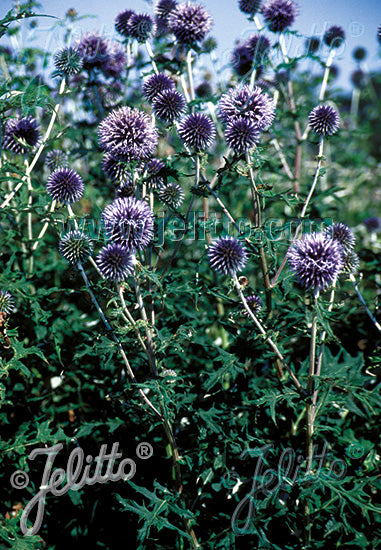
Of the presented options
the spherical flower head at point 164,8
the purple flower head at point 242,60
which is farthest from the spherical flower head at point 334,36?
the spherical flower head at point 164,8

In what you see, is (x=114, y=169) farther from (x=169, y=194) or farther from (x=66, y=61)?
(x=66, y=61)

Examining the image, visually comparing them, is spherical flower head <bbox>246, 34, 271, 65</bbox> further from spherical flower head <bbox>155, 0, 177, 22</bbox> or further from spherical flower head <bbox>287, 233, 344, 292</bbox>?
spherical flower head <bbox>287, 233, 344, 292</bbox>

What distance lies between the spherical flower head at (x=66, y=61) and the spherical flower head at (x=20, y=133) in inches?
17.8

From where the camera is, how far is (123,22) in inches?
129

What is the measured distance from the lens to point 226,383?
3.20 metres

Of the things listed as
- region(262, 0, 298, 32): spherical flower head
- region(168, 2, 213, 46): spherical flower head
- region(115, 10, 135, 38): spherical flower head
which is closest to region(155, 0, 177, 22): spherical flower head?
region(115, 10, 135, 38): spherical flower head

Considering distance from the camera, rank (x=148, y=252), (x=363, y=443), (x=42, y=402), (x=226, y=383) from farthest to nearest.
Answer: (x=226, y=383)
(x=42, y=402)
(x=363, y=443)
(x=148, y=252)

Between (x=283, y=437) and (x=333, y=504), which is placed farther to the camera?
(x=283, y=437)

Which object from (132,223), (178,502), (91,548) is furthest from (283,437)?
(132,223)

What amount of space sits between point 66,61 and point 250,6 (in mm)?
1570

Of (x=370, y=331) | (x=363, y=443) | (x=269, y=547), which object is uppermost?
(x=370, y=331)

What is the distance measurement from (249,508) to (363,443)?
2.68 ft

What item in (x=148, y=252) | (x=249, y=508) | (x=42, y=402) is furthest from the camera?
(x=42, y=402)

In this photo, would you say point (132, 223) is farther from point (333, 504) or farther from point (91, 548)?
point (91, 548)
